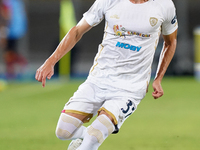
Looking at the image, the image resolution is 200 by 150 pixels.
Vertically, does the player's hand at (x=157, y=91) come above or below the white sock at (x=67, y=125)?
above

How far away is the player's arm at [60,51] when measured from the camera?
410cm

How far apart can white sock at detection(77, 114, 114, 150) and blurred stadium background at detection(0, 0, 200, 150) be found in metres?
1.40

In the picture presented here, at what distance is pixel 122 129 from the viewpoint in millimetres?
6875

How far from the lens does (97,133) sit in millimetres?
4012

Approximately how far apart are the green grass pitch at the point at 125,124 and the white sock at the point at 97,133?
140cm

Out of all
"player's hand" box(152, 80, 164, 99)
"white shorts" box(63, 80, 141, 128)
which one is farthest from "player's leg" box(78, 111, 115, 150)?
"player's hand" box(152, 80, 164, 99)

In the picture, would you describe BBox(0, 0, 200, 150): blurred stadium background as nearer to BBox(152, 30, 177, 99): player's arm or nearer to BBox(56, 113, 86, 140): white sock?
BBox(56, 113, 86, 140): white sock

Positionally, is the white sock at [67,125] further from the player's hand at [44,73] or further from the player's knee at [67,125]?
the player's hand at [44,73]

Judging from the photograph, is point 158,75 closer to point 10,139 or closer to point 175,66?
point 10,139

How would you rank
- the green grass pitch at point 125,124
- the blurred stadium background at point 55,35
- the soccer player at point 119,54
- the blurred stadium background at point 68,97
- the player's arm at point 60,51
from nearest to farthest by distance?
the player's arm at point 60,51
the soccer player at point 119,54
the green grass pitch at point 125,124
the blurred stadium background at point 68,97
the blurred stadium background at point 55,35

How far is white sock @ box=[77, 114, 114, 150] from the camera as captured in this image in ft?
13.1

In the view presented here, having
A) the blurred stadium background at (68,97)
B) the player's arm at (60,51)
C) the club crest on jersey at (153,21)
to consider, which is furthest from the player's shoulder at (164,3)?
the blurred stadium background at (68,97)

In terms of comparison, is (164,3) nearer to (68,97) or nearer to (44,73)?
(44,73)

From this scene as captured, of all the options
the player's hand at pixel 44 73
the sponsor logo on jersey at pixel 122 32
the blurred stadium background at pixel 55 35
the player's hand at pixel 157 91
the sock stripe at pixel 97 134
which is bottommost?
the blurred stadium background at pixel 55 35
